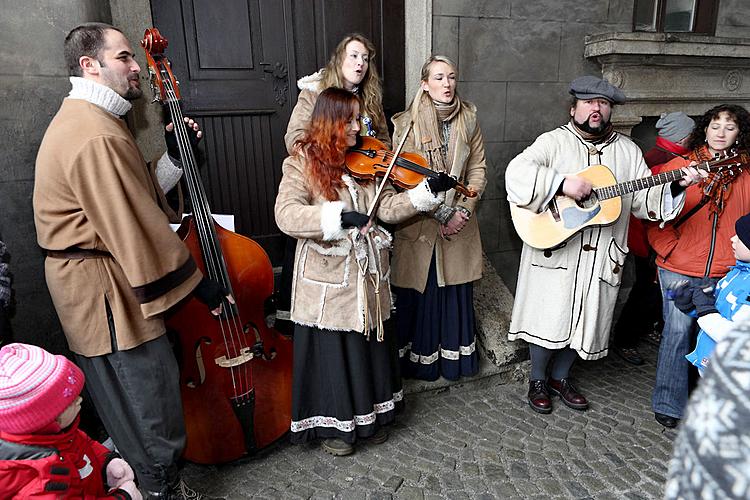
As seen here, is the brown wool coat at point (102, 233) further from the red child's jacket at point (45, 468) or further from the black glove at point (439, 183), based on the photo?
the black glove at point (439, 183)

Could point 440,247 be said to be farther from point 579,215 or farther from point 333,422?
point 333,422

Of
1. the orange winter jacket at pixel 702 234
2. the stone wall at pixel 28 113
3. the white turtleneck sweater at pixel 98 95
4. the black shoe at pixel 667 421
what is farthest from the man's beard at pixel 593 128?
the stone wall at pixel 28 113

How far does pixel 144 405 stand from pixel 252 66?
228cm

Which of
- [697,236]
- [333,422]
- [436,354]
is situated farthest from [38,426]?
[697,236]

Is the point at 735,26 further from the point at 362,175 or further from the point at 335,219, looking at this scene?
the point at 335,219

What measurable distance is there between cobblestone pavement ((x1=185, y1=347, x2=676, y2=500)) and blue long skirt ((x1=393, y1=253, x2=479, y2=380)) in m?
0.18

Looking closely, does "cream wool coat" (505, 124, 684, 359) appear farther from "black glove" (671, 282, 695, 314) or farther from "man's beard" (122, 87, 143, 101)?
"man's beard" (122, 87, 143, 101)

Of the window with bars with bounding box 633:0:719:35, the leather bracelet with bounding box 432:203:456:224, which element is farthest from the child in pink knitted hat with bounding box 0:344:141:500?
the window with bars with bounding box 633:0:719:35

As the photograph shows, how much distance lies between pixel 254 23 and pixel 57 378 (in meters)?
2.69

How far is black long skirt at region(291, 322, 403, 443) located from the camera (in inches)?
102

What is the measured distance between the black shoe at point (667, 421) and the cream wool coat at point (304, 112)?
89.0 inches

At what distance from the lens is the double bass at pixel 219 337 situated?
2320mm

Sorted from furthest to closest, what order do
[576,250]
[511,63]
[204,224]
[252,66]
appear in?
[511,63], [252,66], [576,250], [204,224]

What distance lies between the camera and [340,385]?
2619 mm
